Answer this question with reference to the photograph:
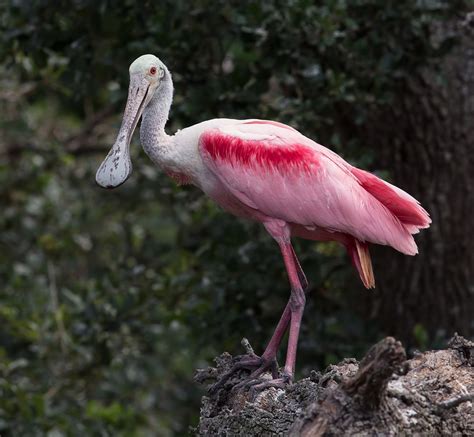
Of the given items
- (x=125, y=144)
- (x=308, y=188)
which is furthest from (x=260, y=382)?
(x=125, y=144)

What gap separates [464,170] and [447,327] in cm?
104

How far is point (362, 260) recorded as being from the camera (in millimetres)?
5367

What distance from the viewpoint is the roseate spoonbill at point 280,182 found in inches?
207

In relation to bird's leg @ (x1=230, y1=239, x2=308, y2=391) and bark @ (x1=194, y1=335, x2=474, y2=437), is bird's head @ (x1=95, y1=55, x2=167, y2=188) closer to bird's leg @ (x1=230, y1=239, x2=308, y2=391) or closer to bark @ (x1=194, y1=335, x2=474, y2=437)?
bird's leg @ (x1=230, y1=239, x2=308, y2=391)

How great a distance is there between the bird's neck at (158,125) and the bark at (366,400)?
1064 mm

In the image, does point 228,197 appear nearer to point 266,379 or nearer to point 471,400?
point 266,379

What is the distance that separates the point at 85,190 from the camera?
31.9ft

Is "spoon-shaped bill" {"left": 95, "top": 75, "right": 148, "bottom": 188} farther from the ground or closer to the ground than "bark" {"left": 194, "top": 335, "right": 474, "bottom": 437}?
farther from the ground

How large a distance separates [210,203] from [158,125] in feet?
6.81

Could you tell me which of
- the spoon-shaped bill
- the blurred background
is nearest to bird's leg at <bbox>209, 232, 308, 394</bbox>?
the spoon-shaped bill

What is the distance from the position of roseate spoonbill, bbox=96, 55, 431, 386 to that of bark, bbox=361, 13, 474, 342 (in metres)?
1.95

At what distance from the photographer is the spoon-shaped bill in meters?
5.52

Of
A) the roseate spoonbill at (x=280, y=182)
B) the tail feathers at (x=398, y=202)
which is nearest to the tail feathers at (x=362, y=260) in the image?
the roseate spoonbill at (x=280, y=182)

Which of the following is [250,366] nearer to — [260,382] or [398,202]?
[260,382]
